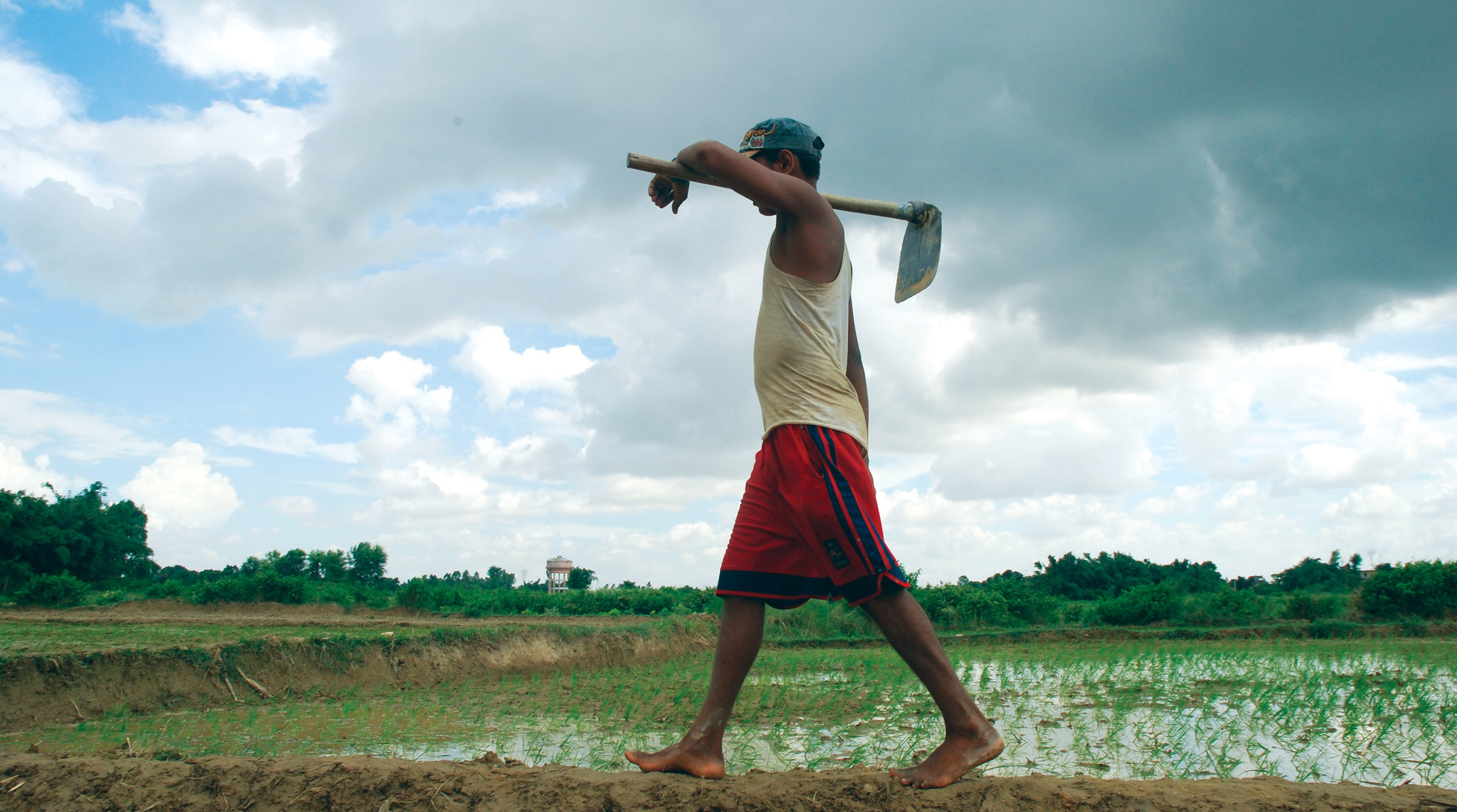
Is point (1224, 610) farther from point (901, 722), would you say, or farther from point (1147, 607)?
point (901, 722)

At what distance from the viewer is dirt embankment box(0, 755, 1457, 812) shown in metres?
1.71

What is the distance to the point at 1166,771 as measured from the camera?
2.52 m

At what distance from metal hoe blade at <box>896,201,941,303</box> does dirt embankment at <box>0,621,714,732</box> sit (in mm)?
5318

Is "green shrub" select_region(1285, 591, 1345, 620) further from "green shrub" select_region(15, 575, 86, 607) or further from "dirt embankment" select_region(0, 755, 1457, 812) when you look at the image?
"green shrub" select_region(15, 575, 86, 607)

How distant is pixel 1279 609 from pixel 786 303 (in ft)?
54.0

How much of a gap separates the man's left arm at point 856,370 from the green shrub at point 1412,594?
604 inches

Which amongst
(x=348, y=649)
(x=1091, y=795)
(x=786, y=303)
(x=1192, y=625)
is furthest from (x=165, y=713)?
(x=1192, y=625)

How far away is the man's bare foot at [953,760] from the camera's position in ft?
5.75

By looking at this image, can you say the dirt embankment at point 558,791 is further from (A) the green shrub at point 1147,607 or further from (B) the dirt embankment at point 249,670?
(A) the green shrub at point 1147,607

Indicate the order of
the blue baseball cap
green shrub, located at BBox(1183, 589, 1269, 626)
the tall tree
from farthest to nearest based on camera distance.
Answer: the tall tree
green shrub, located at BBox(1183, 589, 1269, 626)
the blue baseball cap

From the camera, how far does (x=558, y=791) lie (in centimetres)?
186

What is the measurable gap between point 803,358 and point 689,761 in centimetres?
102

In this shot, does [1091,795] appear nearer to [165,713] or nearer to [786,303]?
[786,303]

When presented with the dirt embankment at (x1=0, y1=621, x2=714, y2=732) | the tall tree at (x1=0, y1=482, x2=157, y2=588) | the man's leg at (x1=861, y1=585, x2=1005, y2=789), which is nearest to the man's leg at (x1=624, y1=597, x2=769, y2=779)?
the man's leg at (x1=861, y1=585, x2=1005, y2=789)
